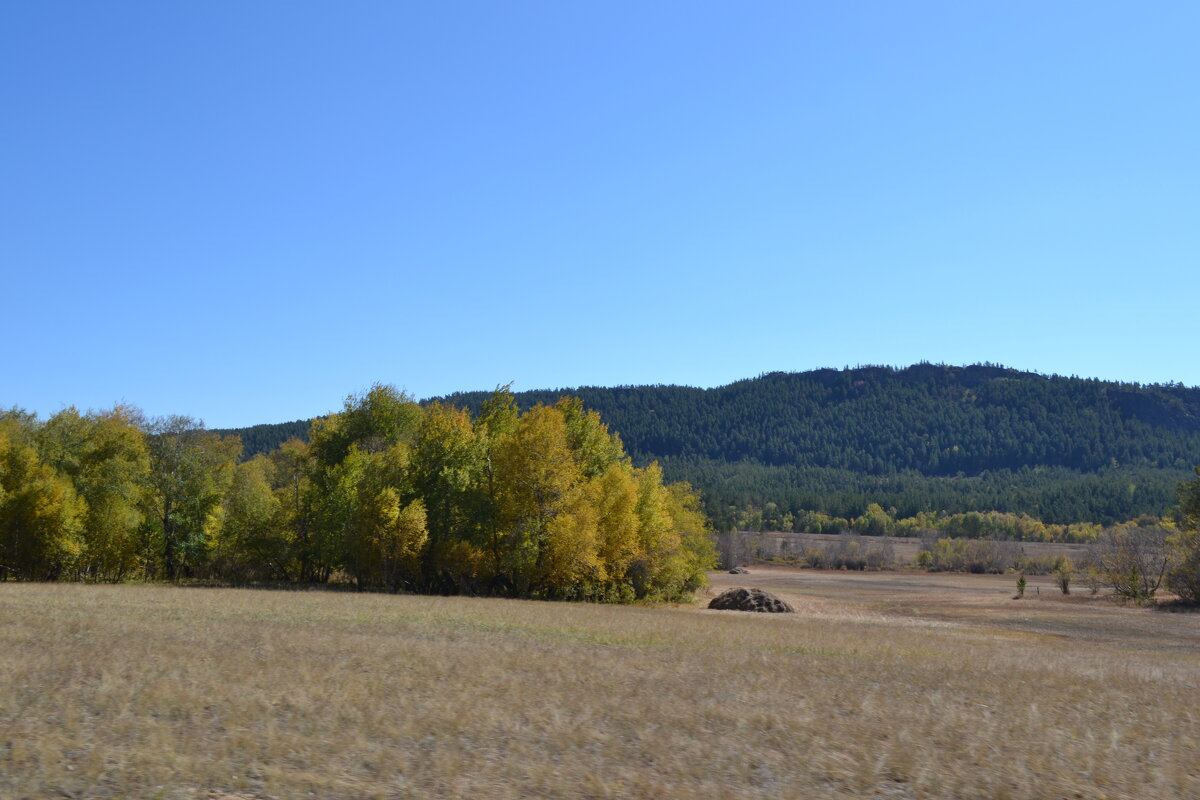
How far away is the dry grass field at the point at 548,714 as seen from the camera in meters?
11.6

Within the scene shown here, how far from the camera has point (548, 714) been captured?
15648 millimetres

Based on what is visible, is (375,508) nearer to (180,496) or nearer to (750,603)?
(180,496)

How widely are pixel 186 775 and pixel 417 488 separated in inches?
1810

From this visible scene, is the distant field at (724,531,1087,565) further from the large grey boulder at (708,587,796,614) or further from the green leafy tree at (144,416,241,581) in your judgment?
the green leafy tree at (144,416,241,581)

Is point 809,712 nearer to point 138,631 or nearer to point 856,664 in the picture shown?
point 856,664

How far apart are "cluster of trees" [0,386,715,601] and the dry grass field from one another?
71.8ft

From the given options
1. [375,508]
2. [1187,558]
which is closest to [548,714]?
[375,508]

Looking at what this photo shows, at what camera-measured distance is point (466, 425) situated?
58.6 m

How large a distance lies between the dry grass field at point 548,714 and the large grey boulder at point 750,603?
23250 mm

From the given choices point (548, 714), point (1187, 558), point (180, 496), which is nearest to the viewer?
point (548, 714)

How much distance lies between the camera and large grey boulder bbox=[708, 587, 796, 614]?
179 feet

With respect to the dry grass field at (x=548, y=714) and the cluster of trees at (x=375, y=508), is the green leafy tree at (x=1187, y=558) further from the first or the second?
the dry grass field at (x=548, y=714)

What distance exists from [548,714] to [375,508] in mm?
40568

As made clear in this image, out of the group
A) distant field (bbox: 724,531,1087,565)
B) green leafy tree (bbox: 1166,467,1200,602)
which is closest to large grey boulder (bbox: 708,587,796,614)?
green leafy tree (bbox: 1166,467,1200,602)
